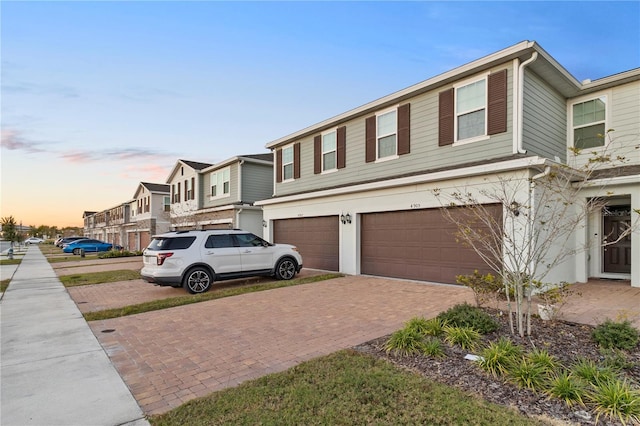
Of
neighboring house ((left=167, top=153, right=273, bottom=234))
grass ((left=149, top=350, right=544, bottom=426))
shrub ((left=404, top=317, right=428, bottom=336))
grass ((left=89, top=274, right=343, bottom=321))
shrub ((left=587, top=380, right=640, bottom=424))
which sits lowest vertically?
grass ((left=89, top=274, right=343, bottom=321))

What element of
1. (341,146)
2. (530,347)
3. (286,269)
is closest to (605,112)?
(341,146)

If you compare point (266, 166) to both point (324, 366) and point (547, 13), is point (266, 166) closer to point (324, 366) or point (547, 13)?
point (547, 13)

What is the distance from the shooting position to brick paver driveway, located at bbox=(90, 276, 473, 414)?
4.13m

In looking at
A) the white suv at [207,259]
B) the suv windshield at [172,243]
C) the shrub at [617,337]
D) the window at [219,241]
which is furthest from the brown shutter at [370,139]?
the shrub at [617,337]

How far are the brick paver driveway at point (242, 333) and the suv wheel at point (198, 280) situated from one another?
1.58 m

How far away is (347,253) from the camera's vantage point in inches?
507

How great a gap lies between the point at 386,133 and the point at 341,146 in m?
2.20

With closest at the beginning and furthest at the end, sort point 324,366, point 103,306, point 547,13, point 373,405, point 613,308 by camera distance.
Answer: point 373,405 → point 324,366 → point 613,308 → point 103,306 → point 547,13

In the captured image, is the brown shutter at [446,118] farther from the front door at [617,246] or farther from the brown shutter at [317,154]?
the brown shutter at [317,154]

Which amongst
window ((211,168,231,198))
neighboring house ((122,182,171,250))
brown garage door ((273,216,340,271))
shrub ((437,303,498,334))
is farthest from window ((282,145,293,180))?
neighboring house ((122,182,171,250))

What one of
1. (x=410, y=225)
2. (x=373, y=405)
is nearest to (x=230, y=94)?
(x=410, y=225)

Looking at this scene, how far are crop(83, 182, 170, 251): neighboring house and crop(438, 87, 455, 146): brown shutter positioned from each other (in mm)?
23813

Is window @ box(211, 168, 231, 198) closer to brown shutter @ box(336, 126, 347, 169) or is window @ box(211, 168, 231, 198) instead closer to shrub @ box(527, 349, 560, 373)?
brown shutter @ box(336, 126, 347, 169)

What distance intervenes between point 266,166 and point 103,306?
1318 centimetres
